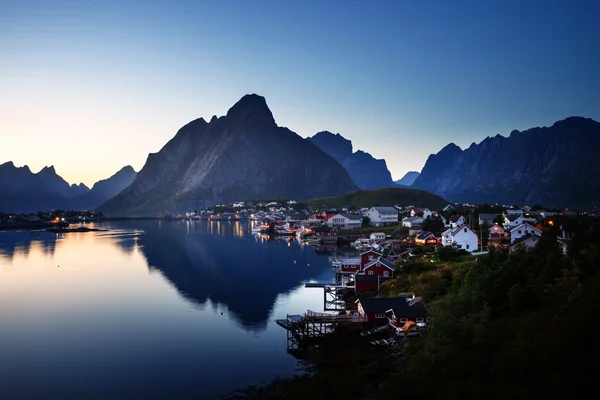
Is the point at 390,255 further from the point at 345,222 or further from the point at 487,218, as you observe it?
the point at 345,222

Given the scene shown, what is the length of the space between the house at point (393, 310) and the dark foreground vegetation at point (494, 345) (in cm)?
112

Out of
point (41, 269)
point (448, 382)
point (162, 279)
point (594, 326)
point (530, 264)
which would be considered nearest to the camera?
point (594, 326)

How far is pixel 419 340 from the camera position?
2364 centimetres

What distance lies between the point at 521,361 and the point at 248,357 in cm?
1705

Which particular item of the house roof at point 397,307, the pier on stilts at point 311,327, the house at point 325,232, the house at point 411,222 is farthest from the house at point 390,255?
the house at point 325,232

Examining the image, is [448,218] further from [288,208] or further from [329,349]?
[288,208]

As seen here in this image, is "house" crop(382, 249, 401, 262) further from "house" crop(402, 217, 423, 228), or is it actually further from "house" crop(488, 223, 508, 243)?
"house" crop(402, 217, 423, 228)

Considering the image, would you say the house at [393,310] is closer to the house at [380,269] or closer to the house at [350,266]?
the house at [380,269]

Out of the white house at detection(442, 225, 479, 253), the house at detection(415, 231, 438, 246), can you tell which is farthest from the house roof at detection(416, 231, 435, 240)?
the white house at detection(442, 225, 479, 253)

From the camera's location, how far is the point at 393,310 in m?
27.5

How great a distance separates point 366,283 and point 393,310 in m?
10.6

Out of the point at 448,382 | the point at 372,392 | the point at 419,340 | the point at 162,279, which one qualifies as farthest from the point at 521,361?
the point at 162,279

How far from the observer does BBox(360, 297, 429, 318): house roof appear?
2698cm

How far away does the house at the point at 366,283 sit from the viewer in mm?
37969
